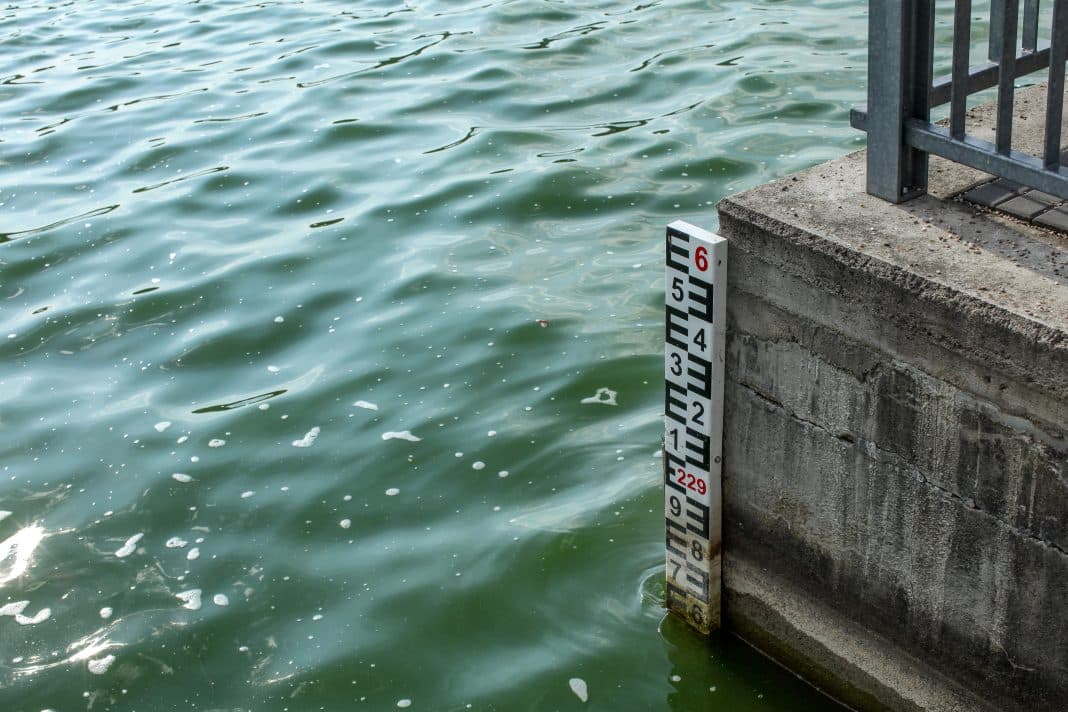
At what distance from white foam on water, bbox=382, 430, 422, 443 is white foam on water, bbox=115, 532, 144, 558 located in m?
1.09

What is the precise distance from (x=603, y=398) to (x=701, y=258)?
2219mm

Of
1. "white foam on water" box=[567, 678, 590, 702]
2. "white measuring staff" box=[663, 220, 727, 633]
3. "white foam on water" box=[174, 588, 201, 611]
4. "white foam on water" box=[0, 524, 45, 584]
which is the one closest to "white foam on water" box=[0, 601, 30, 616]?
"white foam on water" box=[0, 524, 45, 584]

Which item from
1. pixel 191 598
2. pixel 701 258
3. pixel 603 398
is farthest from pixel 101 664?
pixel 701 258

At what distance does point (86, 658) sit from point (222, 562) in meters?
0.62

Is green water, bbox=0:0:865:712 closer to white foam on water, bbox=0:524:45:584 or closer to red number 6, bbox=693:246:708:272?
white foam on water, bbox=0:524:45:584

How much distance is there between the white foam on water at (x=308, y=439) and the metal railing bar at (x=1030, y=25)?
10.8ft

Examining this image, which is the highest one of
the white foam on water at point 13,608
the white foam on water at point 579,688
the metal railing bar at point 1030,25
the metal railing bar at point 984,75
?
the metal railing bar at point 1030,25

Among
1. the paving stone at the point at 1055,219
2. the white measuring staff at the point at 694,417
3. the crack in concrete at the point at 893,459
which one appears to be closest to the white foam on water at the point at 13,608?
the white measuring staff at the point at 694,417

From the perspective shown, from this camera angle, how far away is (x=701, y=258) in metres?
3.44

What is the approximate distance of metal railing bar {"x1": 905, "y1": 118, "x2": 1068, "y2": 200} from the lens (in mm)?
3123

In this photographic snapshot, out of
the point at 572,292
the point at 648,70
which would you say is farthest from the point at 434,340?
the point at 648,70

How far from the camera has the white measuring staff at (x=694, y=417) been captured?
11.4 ft

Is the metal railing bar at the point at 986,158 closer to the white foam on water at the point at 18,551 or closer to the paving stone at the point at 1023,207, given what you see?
the paving stone at the point at 1023,207

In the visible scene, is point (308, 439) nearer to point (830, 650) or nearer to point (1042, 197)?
point (830, 650)
